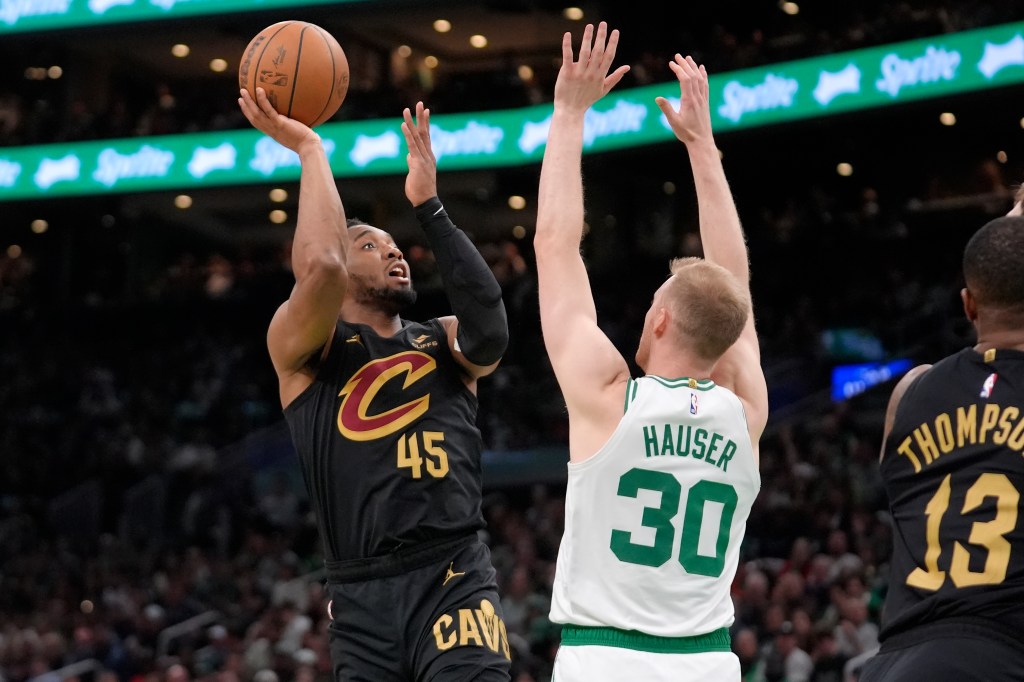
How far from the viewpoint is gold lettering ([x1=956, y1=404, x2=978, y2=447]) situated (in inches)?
131

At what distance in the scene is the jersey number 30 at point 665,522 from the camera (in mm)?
3412

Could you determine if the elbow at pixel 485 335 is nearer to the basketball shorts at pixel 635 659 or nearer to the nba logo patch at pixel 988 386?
the basketball shorts at pixel 635 659

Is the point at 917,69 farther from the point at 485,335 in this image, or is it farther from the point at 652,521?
the point at 652,521

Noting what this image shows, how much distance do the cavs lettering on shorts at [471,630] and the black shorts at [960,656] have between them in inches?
65.5

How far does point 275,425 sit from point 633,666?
18.1 meters

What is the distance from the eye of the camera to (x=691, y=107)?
4.32 meters

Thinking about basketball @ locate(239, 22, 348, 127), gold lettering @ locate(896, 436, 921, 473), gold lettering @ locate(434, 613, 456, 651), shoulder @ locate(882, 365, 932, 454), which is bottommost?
gold lettering @ locate(434, 613, 456, 651)

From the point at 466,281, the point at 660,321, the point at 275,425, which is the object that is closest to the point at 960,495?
the point at 660,321

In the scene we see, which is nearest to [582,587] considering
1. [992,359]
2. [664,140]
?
[992,359]

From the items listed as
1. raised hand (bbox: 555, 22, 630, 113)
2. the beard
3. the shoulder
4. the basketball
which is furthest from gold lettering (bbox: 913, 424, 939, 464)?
the basketball

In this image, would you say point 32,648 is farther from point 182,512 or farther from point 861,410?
point 861,410

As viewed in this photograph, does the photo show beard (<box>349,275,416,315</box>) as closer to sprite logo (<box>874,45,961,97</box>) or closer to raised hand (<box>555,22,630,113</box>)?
raised hand (<box>555,22,630,113</box>)

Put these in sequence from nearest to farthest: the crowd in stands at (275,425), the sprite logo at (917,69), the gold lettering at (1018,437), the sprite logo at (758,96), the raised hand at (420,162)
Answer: the gold lettering at (1018,437) < the raised hand at (420,162) < the crowd in stands at (275,425) < the sprite logo at (917,69) < the sprite logo at (758,96)

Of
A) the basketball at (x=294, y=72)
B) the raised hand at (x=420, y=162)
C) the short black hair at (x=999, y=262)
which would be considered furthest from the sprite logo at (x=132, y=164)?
the short black hair at (x=999, y=262)
